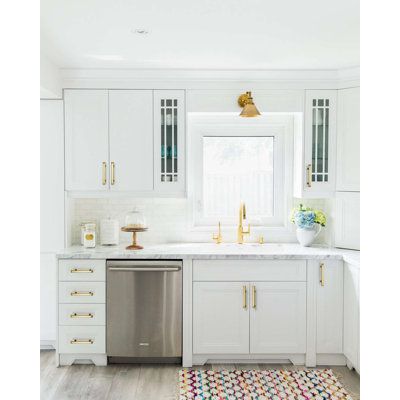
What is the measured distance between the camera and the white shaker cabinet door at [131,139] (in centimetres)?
374

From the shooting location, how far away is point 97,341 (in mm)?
3498

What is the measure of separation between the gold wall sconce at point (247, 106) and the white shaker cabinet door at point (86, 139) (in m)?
1.14

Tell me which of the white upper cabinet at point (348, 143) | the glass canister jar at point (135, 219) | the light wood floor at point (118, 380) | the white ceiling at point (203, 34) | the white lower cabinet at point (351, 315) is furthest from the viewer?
the glass canister jar at point (135, 219)

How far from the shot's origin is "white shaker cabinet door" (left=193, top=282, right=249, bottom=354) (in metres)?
3.51

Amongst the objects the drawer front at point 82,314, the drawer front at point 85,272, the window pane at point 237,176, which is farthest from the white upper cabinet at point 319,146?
the drawer front at point 82,314

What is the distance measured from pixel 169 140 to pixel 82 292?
1.43 m

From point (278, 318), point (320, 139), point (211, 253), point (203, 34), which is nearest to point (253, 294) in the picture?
point (278, 318)

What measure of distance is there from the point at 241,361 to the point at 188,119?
2140mm

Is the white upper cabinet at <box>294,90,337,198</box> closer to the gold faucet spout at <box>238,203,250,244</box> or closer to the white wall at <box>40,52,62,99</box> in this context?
the gold faucet spout at <box>238,203,250,244</box>

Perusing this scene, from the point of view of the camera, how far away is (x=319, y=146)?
3801 mm

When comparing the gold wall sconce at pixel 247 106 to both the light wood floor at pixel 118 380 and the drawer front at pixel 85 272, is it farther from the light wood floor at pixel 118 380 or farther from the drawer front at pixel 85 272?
the light wood floor at pixel 118 380

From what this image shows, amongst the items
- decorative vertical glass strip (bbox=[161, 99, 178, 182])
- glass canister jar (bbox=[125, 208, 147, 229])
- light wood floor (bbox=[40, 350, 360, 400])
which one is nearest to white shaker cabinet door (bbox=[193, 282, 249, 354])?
light wood floor (bbox=[40, 350, 360, 400])
